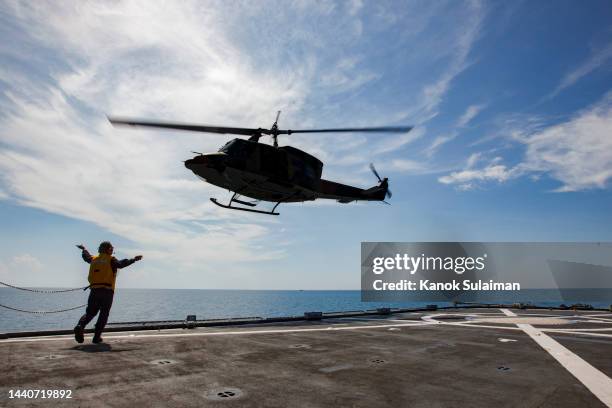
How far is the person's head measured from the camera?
32.8ft

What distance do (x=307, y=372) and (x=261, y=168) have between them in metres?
12.0

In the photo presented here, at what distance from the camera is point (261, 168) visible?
58.5ft

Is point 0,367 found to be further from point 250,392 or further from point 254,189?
point 254,189

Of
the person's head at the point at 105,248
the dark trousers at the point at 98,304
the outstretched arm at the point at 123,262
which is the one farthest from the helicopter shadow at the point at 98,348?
the person's head at the point at 105,248

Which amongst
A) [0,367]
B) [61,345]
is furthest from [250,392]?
[61,345]

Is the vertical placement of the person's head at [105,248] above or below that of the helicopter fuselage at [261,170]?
below

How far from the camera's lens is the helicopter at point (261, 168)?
56.2ft

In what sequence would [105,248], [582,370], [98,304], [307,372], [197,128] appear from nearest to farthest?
[307,372]
[582,370]
[98,304]
[105,248]
[197,128]

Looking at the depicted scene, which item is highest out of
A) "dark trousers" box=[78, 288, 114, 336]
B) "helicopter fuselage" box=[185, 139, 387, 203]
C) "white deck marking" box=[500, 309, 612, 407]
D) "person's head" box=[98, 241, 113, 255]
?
"helicopter fuselage" box=[185, 139, 387, 203]

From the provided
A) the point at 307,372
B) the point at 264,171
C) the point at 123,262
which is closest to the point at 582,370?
the point at 307,372

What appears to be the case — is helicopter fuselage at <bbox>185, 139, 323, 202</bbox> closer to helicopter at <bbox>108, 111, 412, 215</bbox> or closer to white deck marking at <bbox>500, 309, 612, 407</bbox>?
helicopter at <bbox>108, 111, 412, 215</bbox>

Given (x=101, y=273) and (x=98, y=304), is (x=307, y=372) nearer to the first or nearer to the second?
(x=98, y=304)

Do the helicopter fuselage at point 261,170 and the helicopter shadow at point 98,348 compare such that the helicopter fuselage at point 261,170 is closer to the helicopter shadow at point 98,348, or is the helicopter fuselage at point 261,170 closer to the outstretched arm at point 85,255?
the outstretched arm at point 85,255

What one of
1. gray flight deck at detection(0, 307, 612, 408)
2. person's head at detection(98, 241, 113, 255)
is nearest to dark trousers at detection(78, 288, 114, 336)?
gray flight deck at detection(0, 307, 612, 408)
